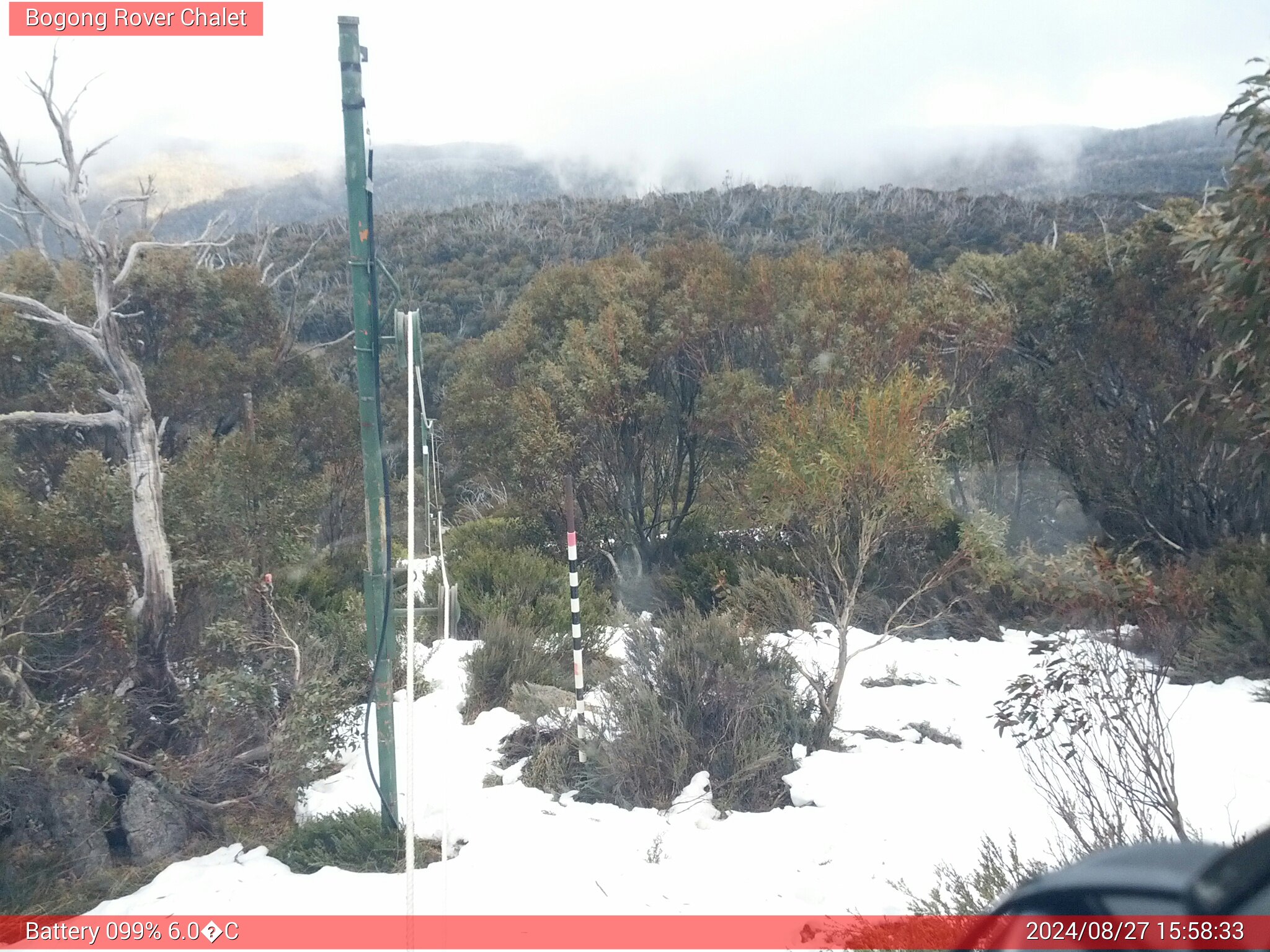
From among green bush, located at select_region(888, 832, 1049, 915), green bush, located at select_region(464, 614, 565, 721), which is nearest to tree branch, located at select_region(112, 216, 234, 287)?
green bush, located at select_region(464, 614, 565, 721)

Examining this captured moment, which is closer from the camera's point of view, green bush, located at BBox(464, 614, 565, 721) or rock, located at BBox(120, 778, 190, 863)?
A: rock, located at BBox(120, 778, 190, 863)

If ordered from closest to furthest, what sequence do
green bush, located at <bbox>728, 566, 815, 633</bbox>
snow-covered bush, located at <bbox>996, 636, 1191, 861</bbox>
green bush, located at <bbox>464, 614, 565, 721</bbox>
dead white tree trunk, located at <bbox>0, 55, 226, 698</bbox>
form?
1. snow-covered bush, located at <bbox>996, 636, 1191, 861</bbox>
2. dead white tree trunk, located at <bbox>0, 55, 226, 698</bbox>
3. green bush, located at <bbox>728, 566, 815, 633</bbox>
4. green bush, located at <bbox>464, 614, 565, 721</bbox>

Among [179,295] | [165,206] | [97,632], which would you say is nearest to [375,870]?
[97,632]

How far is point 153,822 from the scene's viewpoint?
5.78m

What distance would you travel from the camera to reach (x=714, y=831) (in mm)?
5004

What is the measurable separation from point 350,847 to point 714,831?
1.95 metres

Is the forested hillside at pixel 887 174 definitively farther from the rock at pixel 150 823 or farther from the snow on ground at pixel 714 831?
the rock at pixel 150 823

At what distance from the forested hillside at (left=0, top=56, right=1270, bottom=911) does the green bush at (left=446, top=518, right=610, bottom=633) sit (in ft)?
0.20

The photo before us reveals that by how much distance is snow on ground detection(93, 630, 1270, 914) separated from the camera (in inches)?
167

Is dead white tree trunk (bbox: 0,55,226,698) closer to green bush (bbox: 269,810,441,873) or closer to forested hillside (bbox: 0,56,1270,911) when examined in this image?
forested hillside (bbox: 0,56,1270,911)

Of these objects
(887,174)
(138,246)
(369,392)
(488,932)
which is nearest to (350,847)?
(488,932)

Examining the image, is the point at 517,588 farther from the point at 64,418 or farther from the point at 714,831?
the point at 714,831

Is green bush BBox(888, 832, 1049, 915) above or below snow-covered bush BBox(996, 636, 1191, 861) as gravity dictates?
below

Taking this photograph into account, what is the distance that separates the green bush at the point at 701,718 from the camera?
18.1ft
